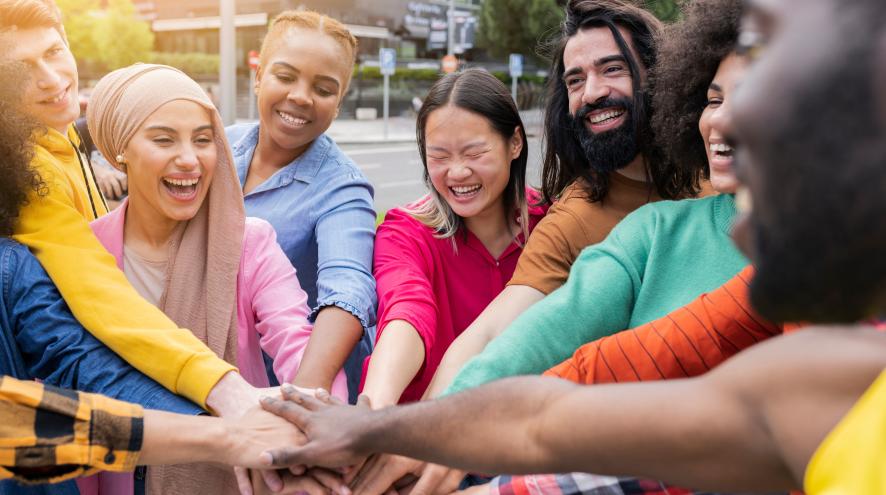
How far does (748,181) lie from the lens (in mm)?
841

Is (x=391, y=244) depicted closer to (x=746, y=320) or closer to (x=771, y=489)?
(x=746, y=320)

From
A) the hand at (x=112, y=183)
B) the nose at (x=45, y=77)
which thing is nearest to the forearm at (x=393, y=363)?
the nose at (x=45, y=77)

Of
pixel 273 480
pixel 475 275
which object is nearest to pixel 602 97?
pixel 475 275

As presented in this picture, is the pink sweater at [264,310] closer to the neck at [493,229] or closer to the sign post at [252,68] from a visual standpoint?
the neck at [493,229]

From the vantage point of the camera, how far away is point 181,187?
2275 millimetres

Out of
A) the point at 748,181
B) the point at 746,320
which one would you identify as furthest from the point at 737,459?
the point at 746,320

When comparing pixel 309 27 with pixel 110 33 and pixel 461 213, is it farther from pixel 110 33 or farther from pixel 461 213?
pixel 110 33

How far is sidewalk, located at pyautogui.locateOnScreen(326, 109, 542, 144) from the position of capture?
2369 centimetres

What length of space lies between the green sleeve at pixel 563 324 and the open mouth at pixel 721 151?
14.7 inches

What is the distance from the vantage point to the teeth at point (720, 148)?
2.05 meters

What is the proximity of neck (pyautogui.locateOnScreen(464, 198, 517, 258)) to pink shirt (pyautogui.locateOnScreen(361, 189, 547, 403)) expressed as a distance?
3 centimetres

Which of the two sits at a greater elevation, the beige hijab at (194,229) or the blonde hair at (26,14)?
the blonde hair at (26,14)

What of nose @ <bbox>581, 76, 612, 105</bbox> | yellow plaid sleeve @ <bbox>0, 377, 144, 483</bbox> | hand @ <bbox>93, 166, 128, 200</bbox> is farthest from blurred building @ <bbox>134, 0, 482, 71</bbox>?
yellow plaid sleeve @ <bbox>0, 377, 144, 483</bbox>

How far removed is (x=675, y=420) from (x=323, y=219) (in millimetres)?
1788
